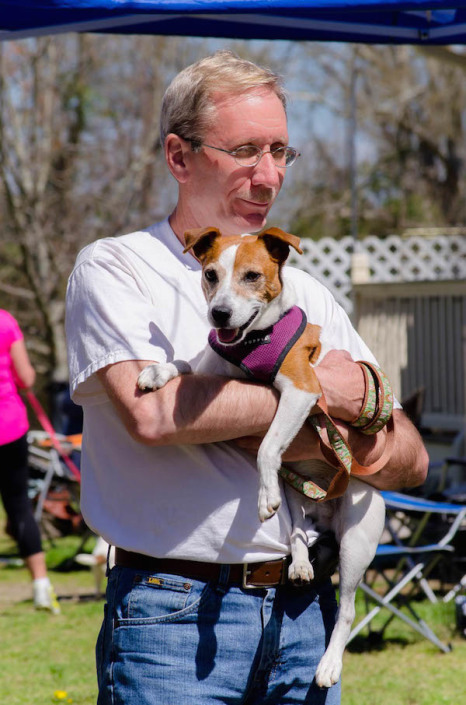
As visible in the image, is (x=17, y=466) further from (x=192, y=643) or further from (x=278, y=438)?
(x=278, y=438)

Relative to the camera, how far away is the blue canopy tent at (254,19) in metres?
2.53

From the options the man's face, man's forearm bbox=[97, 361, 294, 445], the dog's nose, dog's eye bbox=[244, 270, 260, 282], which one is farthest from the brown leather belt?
the man's face

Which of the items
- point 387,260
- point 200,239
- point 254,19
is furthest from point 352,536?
point 387,260

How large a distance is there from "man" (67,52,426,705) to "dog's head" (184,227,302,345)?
89mm

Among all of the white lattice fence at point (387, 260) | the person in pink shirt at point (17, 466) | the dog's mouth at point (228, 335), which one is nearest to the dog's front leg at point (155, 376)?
the dog's mouth at point (228, 335)

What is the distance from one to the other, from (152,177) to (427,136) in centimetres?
710

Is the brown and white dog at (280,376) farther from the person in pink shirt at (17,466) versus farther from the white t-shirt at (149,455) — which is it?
the person in pink shirt at (17,466)

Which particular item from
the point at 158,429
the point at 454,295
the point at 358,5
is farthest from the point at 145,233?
the point at 454,295

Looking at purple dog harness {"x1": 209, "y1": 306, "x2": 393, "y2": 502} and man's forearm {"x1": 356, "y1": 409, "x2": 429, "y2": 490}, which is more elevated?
purple dog harness {"x1": 209, "y1": 306, "x2": 393, "y2": 502}

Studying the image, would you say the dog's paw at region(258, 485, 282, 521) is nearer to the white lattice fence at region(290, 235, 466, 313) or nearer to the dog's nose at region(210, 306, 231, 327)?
the dog's nose at region(210, 306, 231, 327)

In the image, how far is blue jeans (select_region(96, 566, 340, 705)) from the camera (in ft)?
6.19

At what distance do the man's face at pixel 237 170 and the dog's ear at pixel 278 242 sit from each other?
101mm

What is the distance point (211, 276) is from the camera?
201 centimetres

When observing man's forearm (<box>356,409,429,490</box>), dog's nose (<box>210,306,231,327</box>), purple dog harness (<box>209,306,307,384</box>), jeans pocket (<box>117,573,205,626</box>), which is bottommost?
jeans pocket (<box>117,573,205,626</box>)
